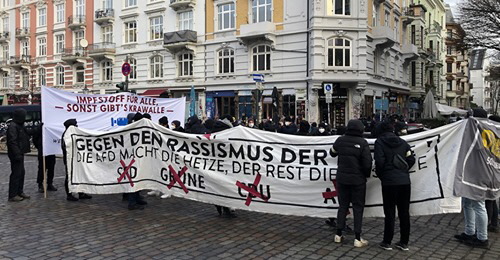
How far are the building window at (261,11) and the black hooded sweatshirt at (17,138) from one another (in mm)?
24093

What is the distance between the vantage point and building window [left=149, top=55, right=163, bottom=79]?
3709cm

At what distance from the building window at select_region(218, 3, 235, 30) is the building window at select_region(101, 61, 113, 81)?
1235cm

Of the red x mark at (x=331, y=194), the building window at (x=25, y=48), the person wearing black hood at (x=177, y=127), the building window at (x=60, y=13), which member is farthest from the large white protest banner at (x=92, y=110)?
the building window at (x=25, y=48)

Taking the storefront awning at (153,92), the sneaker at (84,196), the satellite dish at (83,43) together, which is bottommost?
the sneaker at (84,196)

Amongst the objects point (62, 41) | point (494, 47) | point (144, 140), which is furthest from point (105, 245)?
point (62, 41)

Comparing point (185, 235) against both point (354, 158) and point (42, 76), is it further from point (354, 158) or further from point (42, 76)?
point (42, 76)

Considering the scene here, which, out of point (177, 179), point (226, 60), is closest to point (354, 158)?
point (177, 179)

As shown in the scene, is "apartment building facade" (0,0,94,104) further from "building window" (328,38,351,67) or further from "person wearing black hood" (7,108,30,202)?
"person wearing black hood" (7,108,30,202)

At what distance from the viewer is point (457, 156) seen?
634cm

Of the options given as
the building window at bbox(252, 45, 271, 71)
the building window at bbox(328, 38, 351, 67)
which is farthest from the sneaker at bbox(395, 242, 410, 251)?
the building window at bbox(252, 45, 271, 71)

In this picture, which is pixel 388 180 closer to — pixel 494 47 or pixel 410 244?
pixel 410 244

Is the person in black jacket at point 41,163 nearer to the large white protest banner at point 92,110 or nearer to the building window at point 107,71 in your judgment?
the large white protest banner at point 92,110

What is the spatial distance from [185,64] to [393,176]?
103ft

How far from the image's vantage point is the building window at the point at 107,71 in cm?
4041
